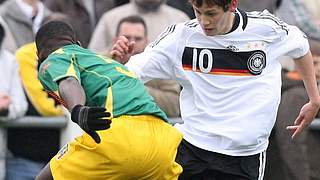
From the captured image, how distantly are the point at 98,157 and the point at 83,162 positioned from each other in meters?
0.10

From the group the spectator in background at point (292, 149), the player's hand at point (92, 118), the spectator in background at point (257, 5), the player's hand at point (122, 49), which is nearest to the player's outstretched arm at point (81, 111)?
the player's hand at point (92, 118)

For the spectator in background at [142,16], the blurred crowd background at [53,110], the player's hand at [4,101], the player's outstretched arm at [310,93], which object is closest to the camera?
the player's outstretched arm at [310,93]

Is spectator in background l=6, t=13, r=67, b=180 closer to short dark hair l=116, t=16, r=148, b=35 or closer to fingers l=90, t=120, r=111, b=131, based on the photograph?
short dark hair l=116, t=16, r=148, b=35

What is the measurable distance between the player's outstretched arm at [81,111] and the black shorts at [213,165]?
1.11 metres

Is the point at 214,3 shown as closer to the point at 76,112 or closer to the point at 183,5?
the point at 76,112

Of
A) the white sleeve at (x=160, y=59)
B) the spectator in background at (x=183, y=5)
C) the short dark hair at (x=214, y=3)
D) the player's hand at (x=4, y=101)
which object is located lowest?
the spectator in background at (x=183, y=5)

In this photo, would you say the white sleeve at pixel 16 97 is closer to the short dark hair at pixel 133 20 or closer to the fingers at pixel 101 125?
the short dark hair at pixel 133 20

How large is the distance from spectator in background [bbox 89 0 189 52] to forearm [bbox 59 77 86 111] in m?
4.38

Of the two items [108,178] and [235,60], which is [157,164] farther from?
[235,60]

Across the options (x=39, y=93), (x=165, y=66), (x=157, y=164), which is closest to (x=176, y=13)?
(x=39, y=93)

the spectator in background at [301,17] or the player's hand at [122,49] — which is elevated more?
the player's hand at [122,49]

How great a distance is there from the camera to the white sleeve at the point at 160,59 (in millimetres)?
6355

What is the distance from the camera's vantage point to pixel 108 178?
572 cm

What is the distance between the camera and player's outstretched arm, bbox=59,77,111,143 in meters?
5.08
